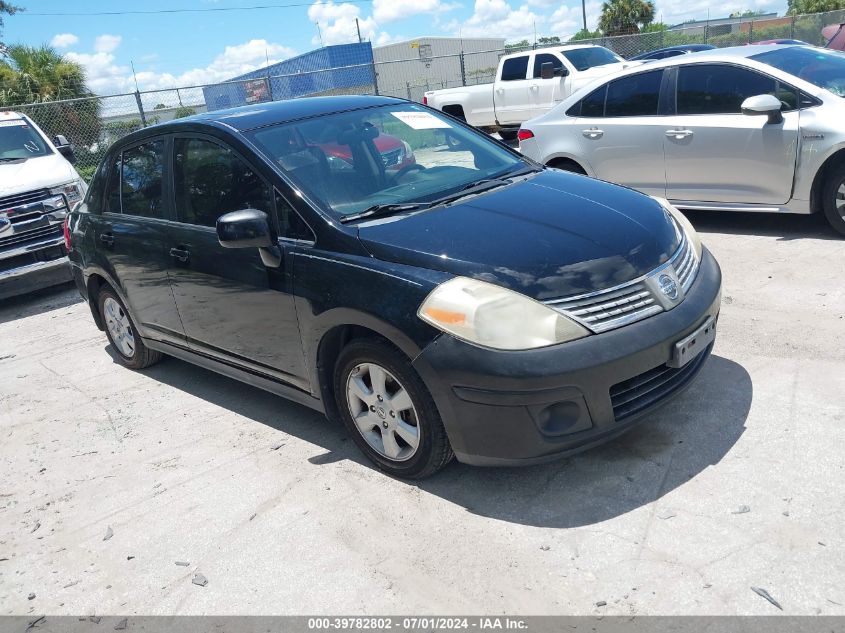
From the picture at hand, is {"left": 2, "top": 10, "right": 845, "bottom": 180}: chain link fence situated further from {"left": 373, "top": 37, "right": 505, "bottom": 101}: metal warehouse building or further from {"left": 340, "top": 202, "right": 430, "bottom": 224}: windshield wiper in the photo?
{"left": 340, "top": 202, "right": 430, "bottom": 224}: windshield wiper

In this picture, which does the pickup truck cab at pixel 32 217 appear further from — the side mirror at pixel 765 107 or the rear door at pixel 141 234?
the side mirror at pixel 765 107

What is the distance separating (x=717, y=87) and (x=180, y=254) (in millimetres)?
5009

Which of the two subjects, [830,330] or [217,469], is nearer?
[217,469]

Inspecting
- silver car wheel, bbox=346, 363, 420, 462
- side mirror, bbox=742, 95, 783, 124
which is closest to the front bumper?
silver car wheel, bbox=346, 363, 420, 462

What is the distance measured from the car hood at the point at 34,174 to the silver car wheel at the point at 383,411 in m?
6.44

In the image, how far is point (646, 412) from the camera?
324 cm

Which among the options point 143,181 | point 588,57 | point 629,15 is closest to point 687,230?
point 143,181

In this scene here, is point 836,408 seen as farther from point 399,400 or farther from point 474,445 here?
point 399,400

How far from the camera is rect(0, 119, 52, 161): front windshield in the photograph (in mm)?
8992

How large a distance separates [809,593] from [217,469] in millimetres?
2880

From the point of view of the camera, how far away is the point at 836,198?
610 centimetres

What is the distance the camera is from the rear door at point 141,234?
4.70m

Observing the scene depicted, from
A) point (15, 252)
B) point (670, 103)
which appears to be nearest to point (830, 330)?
point (670, 103)

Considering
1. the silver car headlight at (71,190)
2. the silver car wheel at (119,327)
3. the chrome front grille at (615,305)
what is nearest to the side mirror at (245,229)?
the chrome front grille at (615,305)
